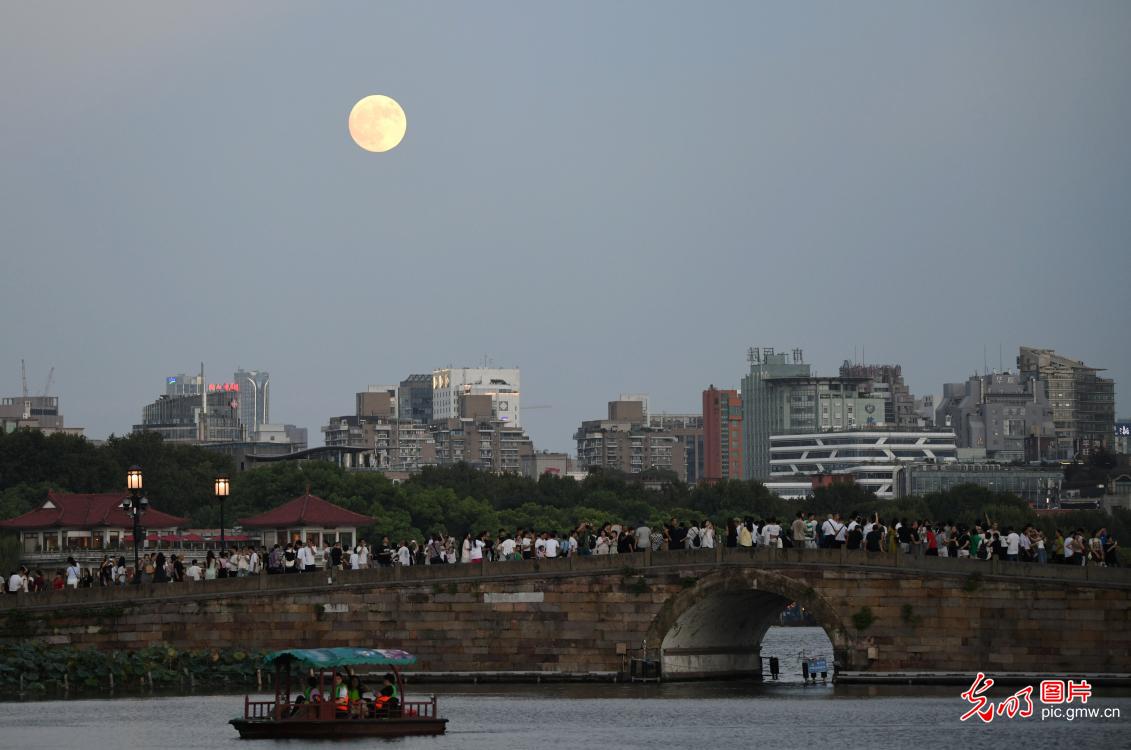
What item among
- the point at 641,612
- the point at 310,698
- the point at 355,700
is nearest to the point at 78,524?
the point at 641,612

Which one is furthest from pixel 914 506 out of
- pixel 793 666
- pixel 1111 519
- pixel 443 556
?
pixel 443 556

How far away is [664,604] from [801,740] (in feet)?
43.4

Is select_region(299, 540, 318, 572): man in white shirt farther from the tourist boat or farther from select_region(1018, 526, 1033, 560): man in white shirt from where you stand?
select_region(1018, 526, 1033, 560): man in white shirt

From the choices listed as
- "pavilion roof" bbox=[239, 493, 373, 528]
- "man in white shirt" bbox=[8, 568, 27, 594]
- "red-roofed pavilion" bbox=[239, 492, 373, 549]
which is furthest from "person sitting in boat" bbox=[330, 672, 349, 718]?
"pavilion roof" bbox=[239, 493, 373, 528]

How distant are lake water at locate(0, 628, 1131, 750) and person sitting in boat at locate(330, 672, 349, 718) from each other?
940 mm

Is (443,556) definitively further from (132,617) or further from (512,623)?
(132,617)

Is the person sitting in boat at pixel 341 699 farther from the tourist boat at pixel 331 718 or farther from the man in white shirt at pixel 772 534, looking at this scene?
the man in white shirt at pixel 772 534

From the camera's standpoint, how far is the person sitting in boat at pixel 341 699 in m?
49.1

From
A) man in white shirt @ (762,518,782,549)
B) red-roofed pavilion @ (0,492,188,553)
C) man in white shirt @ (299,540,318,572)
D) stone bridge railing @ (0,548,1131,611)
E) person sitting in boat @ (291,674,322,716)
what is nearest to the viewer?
person sitting in boat @ (291,674,322,716)

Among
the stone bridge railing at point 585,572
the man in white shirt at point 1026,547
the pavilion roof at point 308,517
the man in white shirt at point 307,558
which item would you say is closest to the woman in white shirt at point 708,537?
the stone bridge railing at point 585,572

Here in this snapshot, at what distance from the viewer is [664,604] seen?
62.6 m

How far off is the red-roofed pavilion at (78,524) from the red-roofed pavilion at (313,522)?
6937 mm

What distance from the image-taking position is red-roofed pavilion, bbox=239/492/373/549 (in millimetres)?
94125

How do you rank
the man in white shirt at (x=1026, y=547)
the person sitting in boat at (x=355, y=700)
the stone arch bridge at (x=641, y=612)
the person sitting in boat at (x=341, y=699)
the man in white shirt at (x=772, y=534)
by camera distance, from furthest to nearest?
the man in white shirt at (x=772, y=534) → the man in white shirt at (x=1026, y=547) → the stone arch bridge at (x=641, y=612) → the person sitting in boat at (x=355, y=700) → the person sitting in boat at (x=341, y=699)
